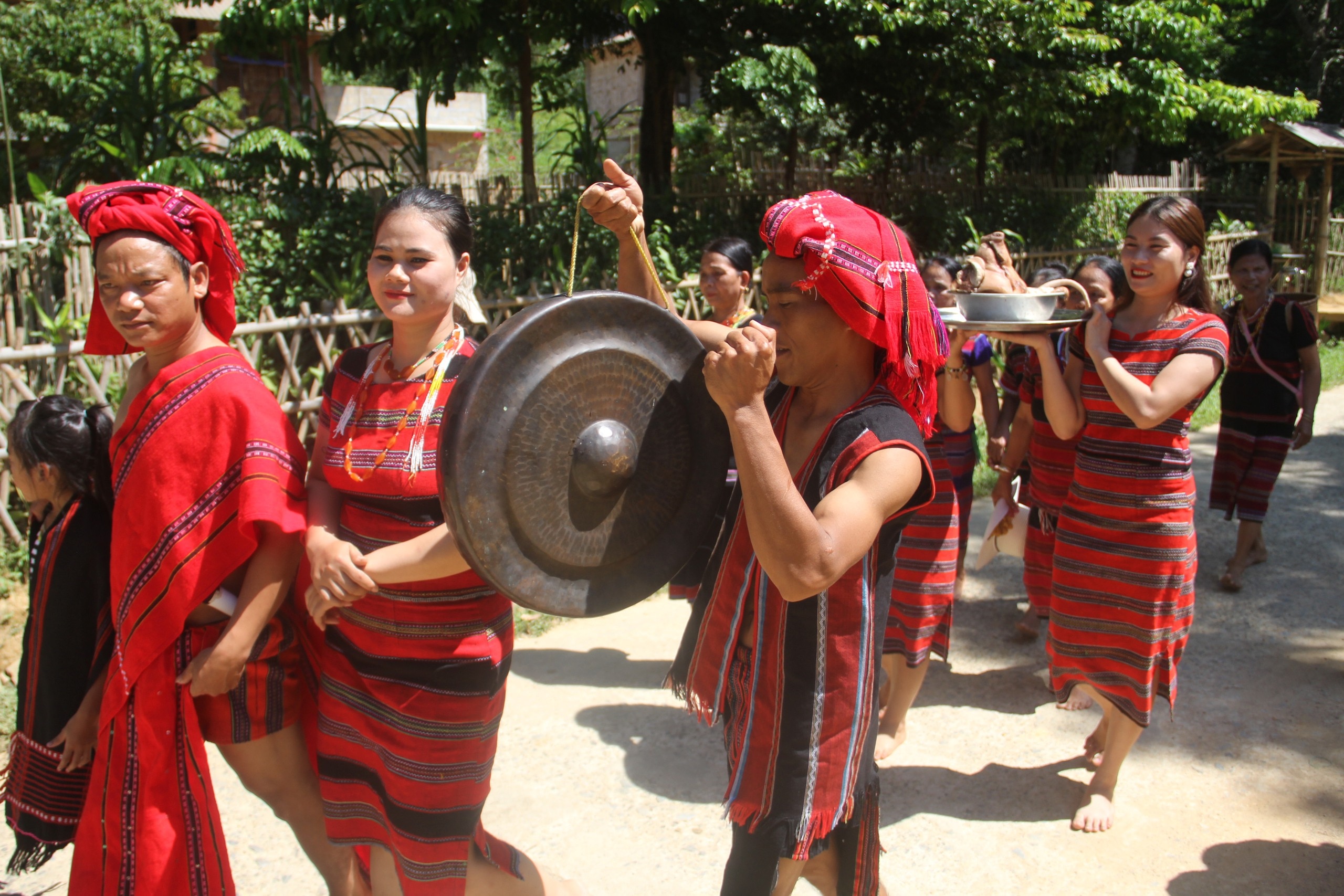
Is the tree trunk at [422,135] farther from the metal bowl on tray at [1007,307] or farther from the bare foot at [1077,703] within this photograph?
the bare foot at [1077,703]

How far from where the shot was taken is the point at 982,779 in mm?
3479

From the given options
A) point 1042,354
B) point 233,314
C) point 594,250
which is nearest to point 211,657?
point 233,314

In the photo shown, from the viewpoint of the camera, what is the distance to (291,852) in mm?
3012

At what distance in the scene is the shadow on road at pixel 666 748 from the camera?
11.1ft

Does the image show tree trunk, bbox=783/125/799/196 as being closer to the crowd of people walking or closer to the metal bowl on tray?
the metal bowl on tray

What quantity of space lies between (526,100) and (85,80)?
6.88m

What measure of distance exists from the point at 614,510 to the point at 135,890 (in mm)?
1345

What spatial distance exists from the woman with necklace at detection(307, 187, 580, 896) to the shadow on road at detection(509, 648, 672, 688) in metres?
1.90

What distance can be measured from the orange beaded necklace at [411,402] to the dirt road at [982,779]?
1485mm

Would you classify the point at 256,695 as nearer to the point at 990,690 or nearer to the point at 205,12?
the point at 990,690

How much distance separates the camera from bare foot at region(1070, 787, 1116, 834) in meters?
3.13

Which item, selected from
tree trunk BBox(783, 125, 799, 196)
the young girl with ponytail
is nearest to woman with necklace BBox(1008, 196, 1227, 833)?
the young girl with ponytail

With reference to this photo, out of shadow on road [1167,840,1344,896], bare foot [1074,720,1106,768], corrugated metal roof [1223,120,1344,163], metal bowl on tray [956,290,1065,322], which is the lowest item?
shadow on road [1167,840,1344,896]

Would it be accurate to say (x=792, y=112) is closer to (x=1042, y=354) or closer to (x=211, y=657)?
(x=1042, y=354)
